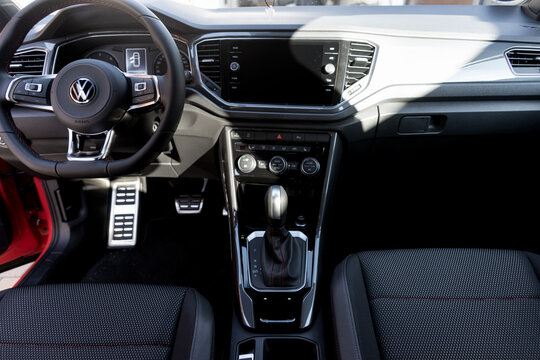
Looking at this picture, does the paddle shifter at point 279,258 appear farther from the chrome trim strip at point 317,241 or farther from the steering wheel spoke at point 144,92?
the steering wheel spoke at point 144,92

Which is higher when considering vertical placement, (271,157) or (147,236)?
(271,157)

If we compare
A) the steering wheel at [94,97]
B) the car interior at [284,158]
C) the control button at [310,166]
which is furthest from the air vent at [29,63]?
the control button at [310,166]

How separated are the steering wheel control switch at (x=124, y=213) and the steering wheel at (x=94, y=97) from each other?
0.95 meters

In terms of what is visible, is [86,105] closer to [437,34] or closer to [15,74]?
[15,74]

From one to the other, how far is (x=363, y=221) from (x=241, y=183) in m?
0.81

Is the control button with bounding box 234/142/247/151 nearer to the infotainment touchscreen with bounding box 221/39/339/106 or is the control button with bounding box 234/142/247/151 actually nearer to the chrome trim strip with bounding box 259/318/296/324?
the infotainment touchscreen with bounding box 221/39/339/106

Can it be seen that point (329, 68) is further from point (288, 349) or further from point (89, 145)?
point (288, 349)

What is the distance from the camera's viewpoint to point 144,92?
1080mm

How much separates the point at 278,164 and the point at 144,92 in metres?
0.53

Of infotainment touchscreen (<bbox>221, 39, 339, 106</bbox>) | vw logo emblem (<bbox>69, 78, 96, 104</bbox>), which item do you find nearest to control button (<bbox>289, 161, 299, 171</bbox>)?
infotainment touchscreen (<bbox>221, 39, 339, 106</bbox>)

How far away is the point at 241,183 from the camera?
4.77ft

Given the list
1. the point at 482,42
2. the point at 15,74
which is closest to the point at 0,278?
the point at 15,74

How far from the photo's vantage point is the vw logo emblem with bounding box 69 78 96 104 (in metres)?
1.04

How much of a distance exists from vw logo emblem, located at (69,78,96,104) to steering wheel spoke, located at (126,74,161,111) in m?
0.11
